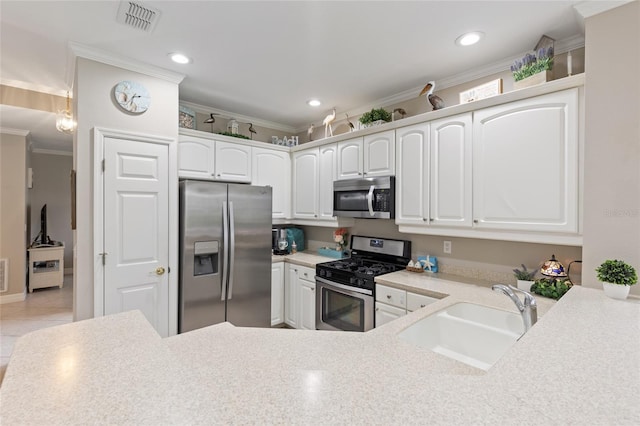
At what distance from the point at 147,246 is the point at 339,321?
1.84 metres

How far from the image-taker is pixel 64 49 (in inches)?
87.2

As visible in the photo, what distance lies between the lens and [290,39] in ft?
6.83

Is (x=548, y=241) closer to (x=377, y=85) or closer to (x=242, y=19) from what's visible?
(x=377, y=85)

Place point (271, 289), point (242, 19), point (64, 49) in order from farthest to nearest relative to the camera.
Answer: point (271, 289) → point (64, 49) → point (242, 19)

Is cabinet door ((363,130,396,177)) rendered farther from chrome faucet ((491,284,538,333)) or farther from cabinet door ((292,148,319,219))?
chrome faucet ((491,284,538,333))

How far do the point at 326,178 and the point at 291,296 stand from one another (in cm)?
141

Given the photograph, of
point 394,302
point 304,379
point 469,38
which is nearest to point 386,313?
point 394,302

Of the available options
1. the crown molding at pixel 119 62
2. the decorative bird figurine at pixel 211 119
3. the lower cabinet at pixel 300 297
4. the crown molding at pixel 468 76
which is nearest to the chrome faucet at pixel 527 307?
the crown molding at pixel 468 76

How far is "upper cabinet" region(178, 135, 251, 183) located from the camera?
117 inches

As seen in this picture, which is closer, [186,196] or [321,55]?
[321,55]

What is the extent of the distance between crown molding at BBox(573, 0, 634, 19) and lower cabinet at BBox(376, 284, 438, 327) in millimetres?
1946

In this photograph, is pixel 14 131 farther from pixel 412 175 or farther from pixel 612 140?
pixel 612 140

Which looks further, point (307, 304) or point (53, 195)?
point (53, 195)

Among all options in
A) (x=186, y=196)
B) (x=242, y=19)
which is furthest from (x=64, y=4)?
(x=186, y=196)
